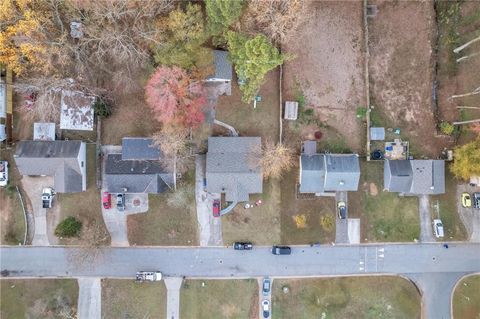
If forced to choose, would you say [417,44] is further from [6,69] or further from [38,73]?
[6,69]

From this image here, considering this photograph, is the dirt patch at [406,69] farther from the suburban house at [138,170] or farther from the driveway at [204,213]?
the suburban house at [138,170]

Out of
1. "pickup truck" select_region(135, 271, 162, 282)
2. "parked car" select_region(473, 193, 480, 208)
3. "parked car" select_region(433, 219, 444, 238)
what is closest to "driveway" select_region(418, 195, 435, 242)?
"parked car" select_region(433, 219, 444, 238)

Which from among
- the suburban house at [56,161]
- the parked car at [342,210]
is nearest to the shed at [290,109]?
the parked car at [342,210]

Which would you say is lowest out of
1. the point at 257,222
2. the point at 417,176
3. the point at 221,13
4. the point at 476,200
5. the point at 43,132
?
the point at 257,222

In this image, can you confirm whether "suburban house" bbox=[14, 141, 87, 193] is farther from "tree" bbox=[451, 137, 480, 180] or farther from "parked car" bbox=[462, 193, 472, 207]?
"parked car" bbox=[462, 193, 472, 207]

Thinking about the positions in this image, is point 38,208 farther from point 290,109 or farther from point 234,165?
point 290,109

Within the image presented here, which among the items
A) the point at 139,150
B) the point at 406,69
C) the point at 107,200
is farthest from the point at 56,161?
the point at 406,69

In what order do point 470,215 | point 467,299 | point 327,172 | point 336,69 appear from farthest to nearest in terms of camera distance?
point 470,215, point 336,69, point 467,299, point 327,172
